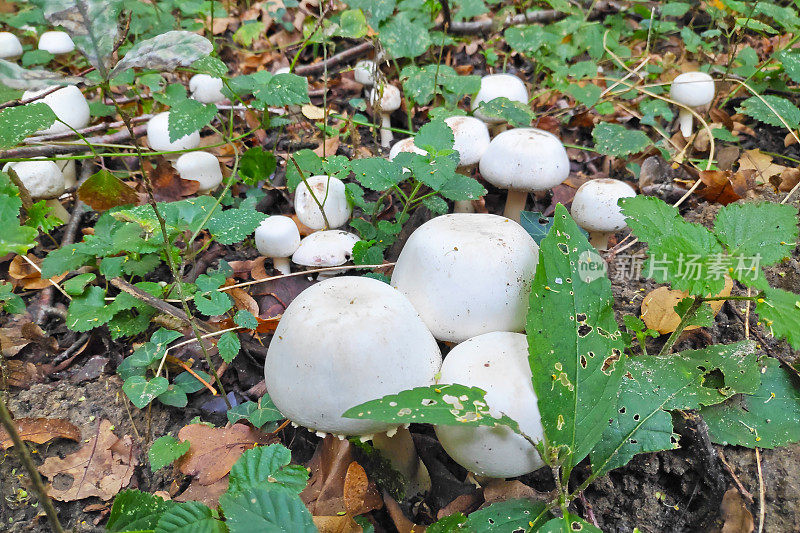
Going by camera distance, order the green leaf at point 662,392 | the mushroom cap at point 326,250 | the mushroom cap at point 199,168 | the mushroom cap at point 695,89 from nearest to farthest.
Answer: the green leaf at point 662,392, the mushroom cap at point 326,250, the mushroom cap at point 199,168, the mushroom cap at point 695,89

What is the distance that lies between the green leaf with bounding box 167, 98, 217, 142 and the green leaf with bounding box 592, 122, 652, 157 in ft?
6.89

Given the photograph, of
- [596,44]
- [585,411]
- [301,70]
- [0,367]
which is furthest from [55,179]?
[596,44]

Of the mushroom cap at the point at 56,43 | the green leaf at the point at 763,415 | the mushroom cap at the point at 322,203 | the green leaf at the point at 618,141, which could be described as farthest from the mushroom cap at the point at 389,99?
the green leaf at the point at 763,415

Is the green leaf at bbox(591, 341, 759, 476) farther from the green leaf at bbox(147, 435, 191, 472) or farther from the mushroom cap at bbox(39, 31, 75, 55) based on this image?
the mushroom cap at bbox(39, 31, 75, 55)

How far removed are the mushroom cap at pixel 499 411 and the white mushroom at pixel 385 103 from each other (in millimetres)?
1996

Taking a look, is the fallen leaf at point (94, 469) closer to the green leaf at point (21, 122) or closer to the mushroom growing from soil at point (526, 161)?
the green leaf at point (21, 122)

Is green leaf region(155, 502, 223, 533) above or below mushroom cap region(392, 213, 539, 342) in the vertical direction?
below

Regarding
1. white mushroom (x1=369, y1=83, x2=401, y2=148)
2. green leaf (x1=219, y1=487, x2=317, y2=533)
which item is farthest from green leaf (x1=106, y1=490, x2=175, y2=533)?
white mushroom (x1=369, y1=83, x2=401, y2=148)

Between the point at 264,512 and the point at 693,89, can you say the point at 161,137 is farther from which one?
the point at 693,89

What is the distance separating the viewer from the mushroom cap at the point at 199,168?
3.01 meters

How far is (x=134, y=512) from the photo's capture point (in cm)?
151

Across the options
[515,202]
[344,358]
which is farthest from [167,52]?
[515,202]

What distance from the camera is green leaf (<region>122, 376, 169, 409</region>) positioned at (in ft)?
6.63

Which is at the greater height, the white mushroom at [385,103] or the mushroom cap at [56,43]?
the mushroom cap at [56,43]
